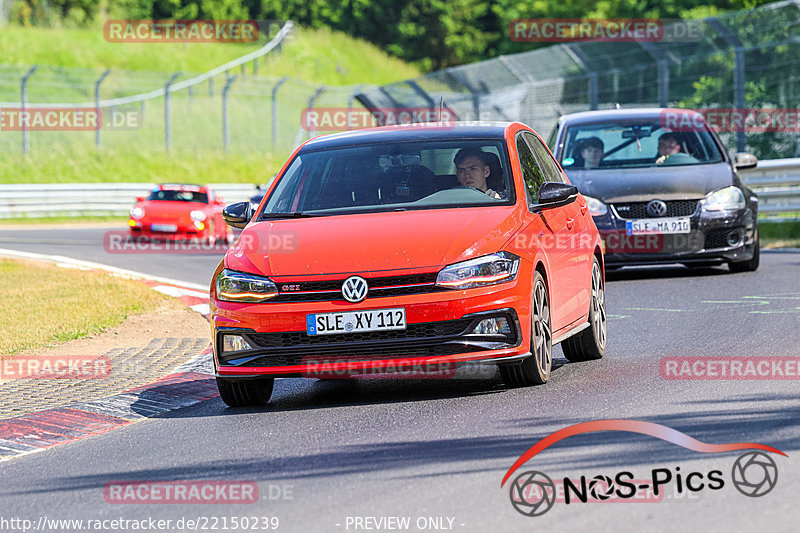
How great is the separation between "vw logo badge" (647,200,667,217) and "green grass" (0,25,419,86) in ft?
134

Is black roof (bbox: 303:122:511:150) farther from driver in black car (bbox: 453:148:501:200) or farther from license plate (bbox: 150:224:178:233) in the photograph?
license plate (bbox: 150:224:178:233)

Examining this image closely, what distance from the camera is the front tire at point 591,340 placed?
9.85m

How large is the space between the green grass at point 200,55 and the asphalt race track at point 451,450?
4611 cm

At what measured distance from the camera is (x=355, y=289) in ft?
26.2

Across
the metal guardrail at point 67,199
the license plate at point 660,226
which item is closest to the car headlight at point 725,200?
the license plate at point 660,226

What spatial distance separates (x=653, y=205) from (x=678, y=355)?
18.2ft

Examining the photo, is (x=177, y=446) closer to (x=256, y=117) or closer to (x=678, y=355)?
(x=678, y=355)

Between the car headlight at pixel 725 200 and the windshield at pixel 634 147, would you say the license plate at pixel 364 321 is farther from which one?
the windshield at pixel 634 147

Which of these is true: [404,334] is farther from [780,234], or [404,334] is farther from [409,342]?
[780,234]

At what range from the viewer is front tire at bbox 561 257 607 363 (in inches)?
388

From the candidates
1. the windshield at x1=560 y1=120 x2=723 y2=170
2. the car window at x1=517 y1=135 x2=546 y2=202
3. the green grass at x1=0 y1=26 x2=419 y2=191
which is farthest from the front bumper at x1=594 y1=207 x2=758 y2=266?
the green grass at x1=0 y1=26 x2=419 y2=191

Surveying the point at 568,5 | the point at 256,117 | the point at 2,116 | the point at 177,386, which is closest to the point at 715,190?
the point at 177,386

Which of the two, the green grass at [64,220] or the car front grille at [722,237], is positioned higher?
the car front grille at [722,237]

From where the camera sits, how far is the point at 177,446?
7.49 m
